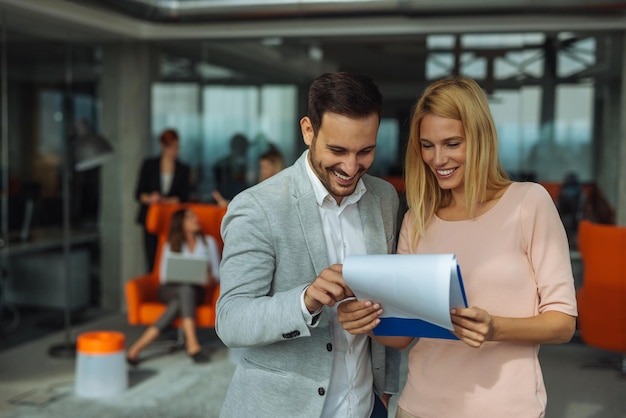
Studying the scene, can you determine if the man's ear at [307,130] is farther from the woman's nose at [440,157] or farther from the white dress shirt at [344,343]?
the woman's nose at [440,157]

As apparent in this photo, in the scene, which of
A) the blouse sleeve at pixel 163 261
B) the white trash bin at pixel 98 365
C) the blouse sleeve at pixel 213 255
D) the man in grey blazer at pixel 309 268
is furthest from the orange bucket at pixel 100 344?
the man in grey blazer at pixel 309 268

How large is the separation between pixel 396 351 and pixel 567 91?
21.4 ft

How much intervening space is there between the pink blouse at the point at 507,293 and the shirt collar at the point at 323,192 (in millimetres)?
283

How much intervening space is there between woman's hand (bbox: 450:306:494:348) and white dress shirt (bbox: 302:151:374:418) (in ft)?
1.17

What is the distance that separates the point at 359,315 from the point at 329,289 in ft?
0.42

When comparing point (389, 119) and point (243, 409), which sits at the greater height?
point (389, 119)

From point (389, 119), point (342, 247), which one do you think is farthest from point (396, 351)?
point (389, 119)

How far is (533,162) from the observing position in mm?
8273

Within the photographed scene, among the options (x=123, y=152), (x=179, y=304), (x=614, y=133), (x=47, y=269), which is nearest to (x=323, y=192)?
(x=179, y=304)

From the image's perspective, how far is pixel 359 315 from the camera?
181cm

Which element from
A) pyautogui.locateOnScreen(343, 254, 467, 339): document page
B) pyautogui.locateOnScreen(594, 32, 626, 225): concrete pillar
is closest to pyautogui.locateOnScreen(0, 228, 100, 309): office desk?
pyautogui.locateOnScreen(594, 32, 626, 225): concrete pillar

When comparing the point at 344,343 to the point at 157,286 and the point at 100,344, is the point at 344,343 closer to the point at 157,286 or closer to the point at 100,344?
the point at 100,344

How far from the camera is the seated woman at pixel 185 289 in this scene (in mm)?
6773

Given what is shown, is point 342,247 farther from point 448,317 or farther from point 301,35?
point 301,35
